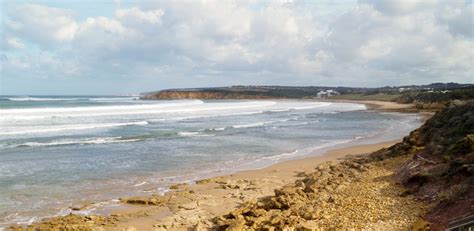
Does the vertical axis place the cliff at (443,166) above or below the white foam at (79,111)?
above

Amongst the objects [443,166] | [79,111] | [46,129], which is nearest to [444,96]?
[79,111]

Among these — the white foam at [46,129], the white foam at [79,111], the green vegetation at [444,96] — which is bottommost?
the white foam at [46,129]

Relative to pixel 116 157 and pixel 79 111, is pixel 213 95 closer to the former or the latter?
pixel 79 111

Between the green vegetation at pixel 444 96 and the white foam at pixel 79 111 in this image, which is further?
the green vegetation at pixel 444 96

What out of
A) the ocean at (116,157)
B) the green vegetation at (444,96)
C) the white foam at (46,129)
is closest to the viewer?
the ocean at (116,157)

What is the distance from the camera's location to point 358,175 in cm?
1342

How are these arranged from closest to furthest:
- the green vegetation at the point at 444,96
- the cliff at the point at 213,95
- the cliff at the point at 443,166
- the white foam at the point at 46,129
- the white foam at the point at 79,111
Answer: the cliff at the point at 443,166, the white foam at the point at 46,129, the white foam at the point at 79,111, the green vegetation at the point at 444,96, the cliff at the point at 213,95

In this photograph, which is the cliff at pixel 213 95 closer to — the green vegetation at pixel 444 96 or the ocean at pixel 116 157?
the green vegetation at pixel 444 96

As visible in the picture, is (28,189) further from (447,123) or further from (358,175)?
(447,123)

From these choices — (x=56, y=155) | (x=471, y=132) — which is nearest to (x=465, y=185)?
(x=471, y=132)

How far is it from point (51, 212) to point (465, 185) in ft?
Answer: 34.2

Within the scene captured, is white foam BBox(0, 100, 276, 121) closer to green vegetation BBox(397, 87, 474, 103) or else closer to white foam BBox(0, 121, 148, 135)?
white foam BBox(0, 121, 148, 135)

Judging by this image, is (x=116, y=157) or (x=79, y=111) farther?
(x=79, y=111)

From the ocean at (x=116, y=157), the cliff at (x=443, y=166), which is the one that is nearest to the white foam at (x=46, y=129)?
the ocean at (x=116, y=157)
